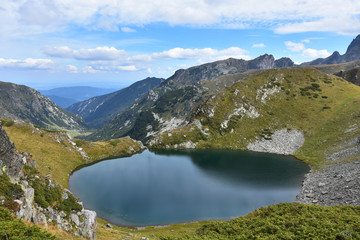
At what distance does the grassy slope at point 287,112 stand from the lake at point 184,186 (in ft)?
72.9

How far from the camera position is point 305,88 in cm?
15988

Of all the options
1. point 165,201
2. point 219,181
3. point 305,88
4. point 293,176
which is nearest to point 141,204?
point 165,201

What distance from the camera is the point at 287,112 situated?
141 m

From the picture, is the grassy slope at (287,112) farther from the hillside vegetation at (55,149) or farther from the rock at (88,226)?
the rock at (88,226)

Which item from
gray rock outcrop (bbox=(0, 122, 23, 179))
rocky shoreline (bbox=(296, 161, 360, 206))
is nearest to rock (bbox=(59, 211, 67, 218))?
gray rock outcrop (bbox=(0, 122, 23, 179))

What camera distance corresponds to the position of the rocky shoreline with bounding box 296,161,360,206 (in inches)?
1962

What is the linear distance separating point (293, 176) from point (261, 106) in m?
77.8

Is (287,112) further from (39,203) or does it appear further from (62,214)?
(39,203)

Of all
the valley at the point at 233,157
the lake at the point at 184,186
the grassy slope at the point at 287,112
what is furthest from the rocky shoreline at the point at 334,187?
the grassy slope at the point at 287,112

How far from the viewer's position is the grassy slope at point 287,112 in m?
116

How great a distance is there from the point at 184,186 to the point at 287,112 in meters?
106

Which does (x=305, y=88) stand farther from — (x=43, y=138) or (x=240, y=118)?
(x=43, y=138)

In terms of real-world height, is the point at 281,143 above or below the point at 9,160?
below

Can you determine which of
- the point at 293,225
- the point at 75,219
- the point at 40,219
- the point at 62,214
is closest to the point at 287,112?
the point at 293,225
